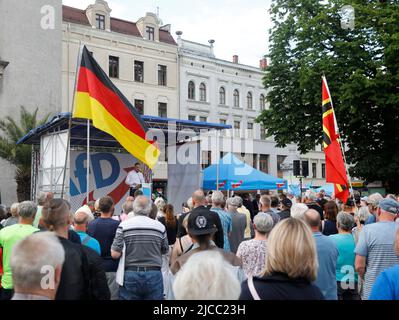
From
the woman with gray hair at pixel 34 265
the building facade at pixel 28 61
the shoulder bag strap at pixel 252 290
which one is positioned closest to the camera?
the woman with gray hair at pixel 34 265

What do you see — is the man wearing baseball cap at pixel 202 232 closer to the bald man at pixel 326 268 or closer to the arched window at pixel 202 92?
the bald man at pixel 326 268

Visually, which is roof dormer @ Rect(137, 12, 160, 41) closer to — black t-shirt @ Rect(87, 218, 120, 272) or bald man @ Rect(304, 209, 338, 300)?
black t-shirt @ Rect(87, 218, 120, 272)

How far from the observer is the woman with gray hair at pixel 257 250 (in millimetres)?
5188

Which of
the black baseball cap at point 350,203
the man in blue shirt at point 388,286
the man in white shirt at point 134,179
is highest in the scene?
the man in white shirt at point 134,179

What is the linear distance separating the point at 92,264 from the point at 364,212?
548 centimetres

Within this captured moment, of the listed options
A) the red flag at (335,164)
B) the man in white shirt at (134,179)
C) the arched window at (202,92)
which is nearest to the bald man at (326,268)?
the red flag at (335,164)

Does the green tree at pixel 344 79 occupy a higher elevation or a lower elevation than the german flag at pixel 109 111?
higher

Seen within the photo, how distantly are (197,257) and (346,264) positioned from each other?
381 cm

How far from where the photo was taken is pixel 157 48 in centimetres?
3700

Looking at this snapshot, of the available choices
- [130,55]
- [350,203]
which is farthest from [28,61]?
[350,203]

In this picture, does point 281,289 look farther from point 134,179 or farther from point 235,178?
point 235,178

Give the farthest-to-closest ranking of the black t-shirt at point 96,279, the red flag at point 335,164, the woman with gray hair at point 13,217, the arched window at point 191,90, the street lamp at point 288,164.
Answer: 1. the street lamp at point 288,164
2. the arched window at point 191,90
3. the red flag at point 335,164
4. the woman with gray hair at point 13,217
5. the black t-shirt at point 96,279

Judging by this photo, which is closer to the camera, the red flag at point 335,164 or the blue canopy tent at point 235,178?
the red flag at point 335,164
